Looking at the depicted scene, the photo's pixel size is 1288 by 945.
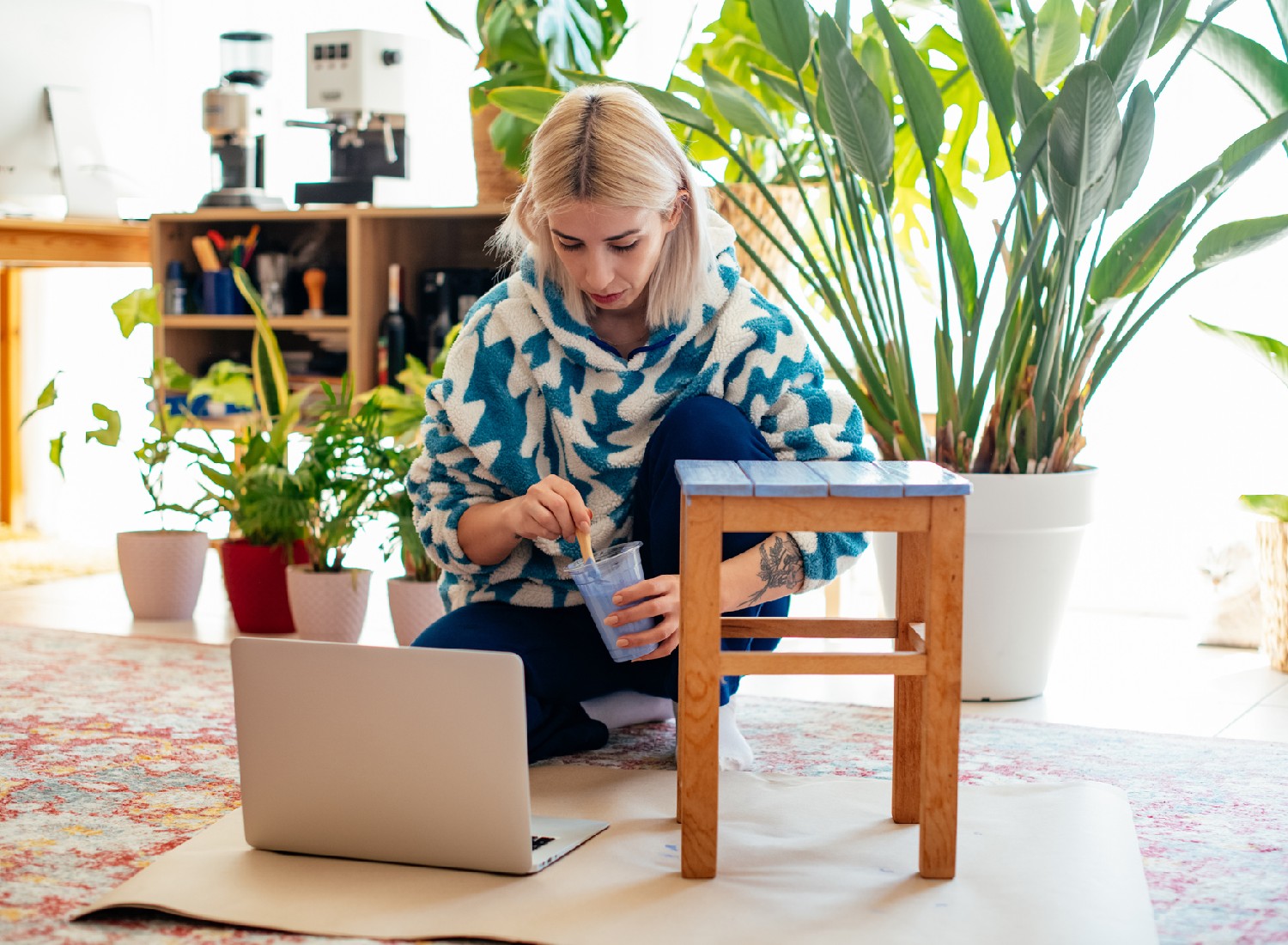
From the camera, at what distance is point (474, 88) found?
8.07ft

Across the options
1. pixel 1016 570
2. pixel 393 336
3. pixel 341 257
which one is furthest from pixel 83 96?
pixel 1016 570

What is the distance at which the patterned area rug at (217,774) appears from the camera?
3.63ft

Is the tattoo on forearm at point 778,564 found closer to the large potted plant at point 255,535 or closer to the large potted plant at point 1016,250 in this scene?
the large potted plant at point 1016,250

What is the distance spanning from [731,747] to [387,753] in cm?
48

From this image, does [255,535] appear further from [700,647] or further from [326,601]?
[700,647]

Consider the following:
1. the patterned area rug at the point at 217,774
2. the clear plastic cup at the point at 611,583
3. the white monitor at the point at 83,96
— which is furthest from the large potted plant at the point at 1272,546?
the white monitor at the point at 83,96

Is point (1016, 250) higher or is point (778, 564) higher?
point (1016, 250)

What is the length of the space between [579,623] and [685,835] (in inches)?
16.6

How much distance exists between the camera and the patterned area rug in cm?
111

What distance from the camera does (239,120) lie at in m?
2.95

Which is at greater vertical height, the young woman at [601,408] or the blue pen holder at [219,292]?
the blue pen holder at [219,292]

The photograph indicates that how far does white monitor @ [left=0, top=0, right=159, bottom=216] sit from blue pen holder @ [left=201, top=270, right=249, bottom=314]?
10.6 inches

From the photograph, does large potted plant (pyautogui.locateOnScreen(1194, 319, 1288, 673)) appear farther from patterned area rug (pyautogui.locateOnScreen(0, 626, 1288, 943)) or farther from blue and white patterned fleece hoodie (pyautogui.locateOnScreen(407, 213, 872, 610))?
blue and white patterned fleece hoodie (pyautogui.locateOnScreen(407, 213, 872, 610))

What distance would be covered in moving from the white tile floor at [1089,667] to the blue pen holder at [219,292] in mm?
582
